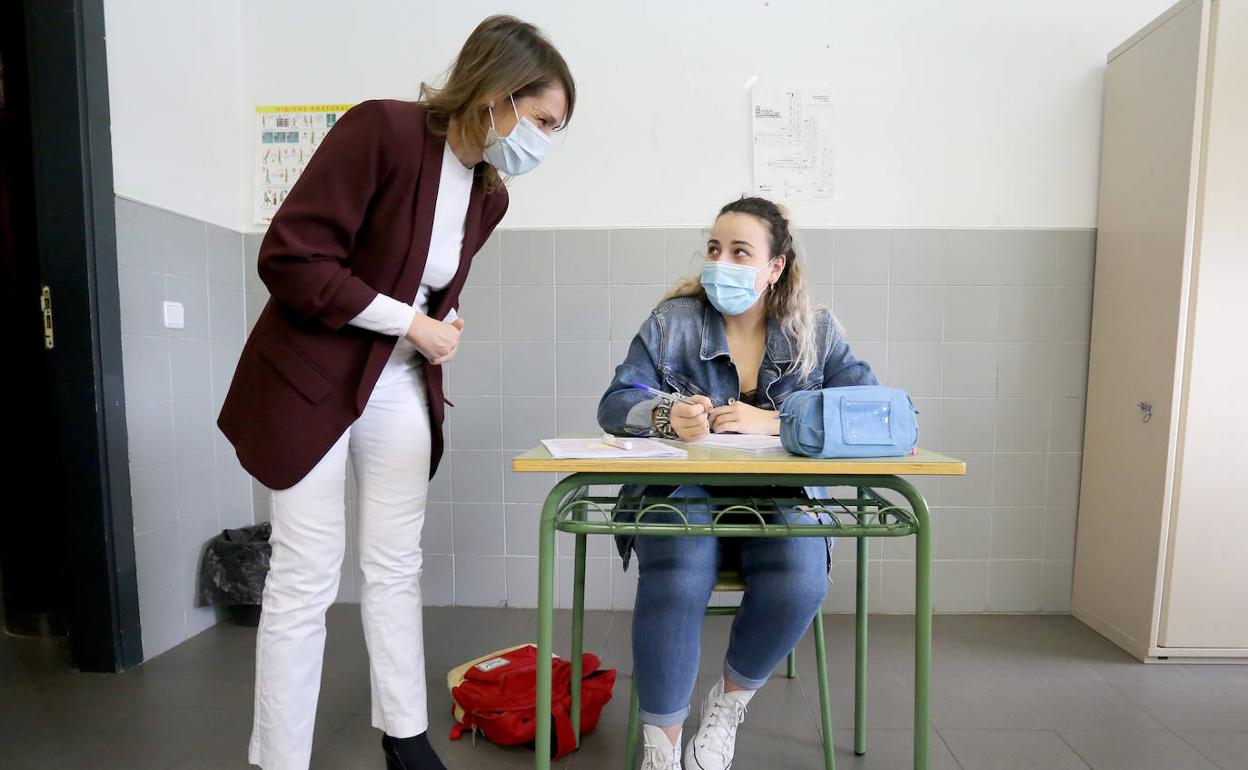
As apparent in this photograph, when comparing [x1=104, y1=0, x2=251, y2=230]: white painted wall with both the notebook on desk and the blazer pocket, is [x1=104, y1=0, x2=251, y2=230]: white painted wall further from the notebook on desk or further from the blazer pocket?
the notebook on desk

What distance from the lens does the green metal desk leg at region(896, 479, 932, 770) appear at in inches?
42.5

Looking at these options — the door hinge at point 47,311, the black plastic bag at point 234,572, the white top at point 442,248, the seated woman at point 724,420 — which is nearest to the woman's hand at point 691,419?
the seated woman at point 724,420

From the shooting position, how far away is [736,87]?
223 centimetres

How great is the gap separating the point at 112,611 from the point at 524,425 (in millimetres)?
1269

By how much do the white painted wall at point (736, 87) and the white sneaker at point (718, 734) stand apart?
4.96 feet

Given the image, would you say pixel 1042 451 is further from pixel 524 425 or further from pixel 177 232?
pixel 177 232

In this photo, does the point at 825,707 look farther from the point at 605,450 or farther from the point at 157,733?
the point at 157,733

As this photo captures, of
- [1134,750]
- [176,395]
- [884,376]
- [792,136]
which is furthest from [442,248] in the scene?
[1134,750]

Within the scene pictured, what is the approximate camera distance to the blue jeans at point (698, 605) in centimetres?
122

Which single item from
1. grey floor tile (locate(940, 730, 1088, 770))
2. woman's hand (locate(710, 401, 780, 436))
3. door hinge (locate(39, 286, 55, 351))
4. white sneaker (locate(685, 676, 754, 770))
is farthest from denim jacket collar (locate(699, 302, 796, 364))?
door hinge (locate(39, 286, 55, 351))

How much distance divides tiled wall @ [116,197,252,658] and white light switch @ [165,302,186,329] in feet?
0.06

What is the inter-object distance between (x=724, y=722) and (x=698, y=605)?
31 centimetres

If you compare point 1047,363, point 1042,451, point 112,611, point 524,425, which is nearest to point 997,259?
point 1047,363

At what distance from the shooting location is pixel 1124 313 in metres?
2.06
